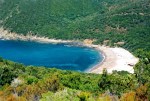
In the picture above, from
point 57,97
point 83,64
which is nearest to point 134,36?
point 83,64

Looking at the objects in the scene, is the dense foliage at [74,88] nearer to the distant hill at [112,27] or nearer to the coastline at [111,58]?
the coastline at [111,58]

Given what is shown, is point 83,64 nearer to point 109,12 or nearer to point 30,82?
point 109,12

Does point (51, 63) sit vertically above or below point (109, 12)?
below

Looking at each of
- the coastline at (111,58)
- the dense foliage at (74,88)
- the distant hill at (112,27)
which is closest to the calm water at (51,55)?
the coastline at (111,58)

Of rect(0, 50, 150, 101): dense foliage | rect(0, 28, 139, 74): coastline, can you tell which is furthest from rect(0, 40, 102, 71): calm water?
rect(0, 50, 150, 101): dense foliage

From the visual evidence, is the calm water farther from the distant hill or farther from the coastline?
the distant hill

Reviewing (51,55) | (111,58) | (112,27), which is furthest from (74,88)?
(112,27)

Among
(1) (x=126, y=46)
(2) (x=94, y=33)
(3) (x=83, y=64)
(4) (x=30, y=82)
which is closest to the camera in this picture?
(4) (x=30, y=82)

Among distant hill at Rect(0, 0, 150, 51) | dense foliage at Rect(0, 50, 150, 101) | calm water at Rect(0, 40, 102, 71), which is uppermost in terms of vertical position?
distant hill at Rect(0, 0, 150, 51)
